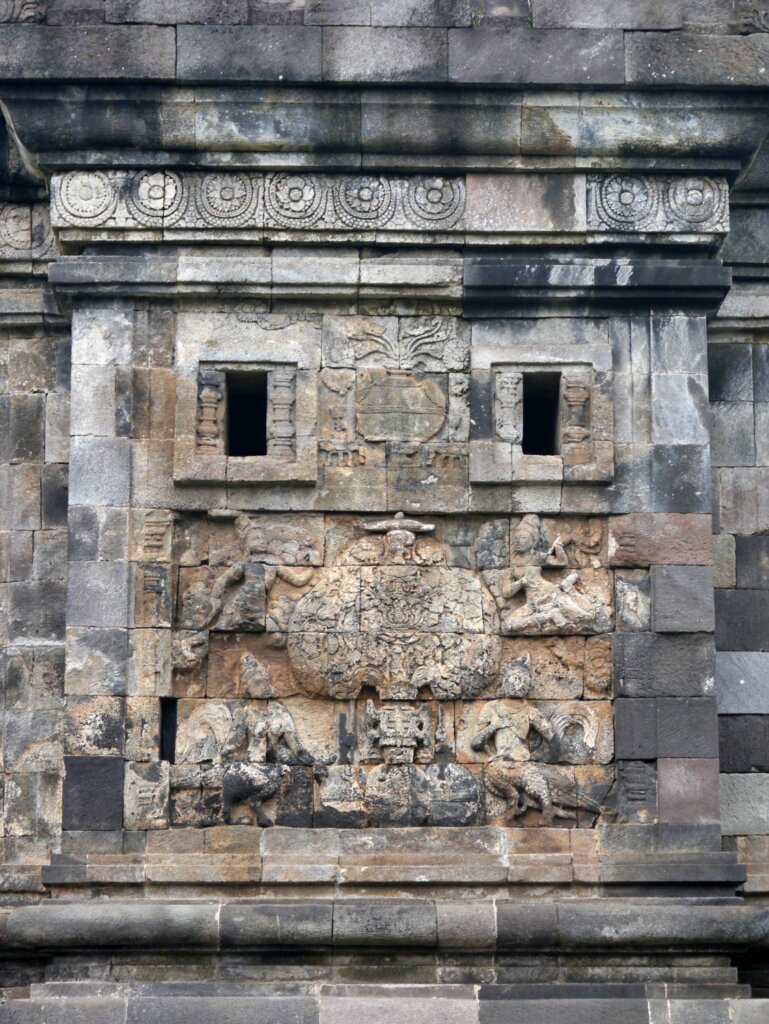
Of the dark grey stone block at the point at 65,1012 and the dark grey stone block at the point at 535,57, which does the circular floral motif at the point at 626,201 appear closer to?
the dark grey stone block at the point at 535,57

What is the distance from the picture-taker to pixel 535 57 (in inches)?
547

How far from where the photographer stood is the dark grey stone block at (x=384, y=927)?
13.0m

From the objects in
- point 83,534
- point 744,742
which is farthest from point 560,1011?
point 83,534

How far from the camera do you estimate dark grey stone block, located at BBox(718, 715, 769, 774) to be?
47.2 ft

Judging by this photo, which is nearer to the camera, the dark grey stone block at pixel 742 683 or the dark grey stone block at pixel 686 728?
the dark grey stone block at pixel 686 728

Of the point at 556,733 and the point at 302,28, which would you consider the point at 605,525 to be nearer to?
the point at 556,733

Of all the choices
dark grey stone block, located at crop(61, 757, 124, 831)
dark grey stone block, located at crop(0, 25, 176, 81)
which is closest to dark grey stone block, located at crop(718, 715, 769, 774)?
dark grey stone block, located at crop(61, 757, 124, 831)

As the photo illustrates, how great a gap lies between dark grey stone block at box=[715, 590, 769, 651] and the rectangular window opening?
1.51 metres

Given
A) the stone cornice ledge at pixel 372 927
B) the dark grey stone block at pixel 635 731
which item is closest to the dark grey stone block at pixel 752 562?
the dark grey stone block at pixel 635 731

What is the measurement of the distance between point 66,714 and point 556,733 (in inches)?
117

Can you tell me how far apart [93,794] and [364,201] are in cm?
403

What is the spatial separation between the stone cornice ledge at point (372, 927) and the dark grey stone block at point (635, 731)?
0.98 meters

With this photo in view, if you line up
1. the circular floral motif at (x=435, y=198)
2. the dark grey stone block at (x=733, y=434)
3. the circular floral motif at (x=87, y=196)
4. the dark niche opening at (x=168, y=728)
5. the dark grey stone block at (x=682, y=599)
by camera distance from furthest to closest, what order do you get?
1. the dark grey stone block at (x=733, y=434)
2. the circular floral motif at (x=435, y=198)
3. the circular floral motif at (x=87, y=196)
4. the dark grey stone block at (x=682, y=599)
5. the dark niche opening at (x=168, y=728)

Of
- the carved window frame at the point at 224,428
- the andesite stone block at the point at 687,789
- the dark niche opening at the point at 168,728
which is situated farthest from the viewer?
the carved window frame at the point at 224,428
